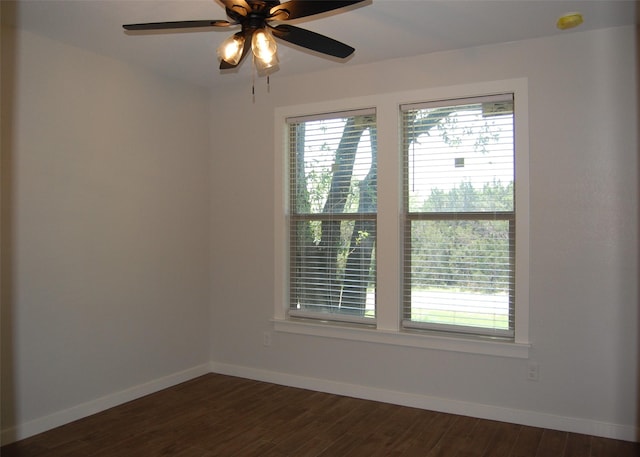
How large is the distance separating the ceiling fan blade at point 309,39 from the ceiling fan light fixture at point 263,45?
0.08 metres

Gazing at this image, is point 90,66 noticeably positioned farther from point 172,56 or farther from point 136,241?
point 136,241

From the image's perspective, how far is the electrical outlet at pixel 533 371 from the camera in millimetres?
3318

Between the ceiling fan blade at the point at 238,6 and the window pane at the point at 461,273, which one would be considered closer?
the ceiling fan blade at the point at 238,6

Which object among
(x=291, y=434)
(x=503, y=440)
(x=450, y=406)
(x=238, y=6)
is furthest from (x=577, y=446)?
(x=238, y=6)

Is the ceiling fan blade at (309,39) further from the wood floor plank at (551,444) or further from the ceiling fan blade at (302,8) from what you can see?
the wood floor plank at (551,444)

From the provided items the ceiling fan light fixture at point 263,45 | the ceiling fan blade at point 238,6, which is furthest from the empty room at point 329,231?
the ceiling fan blade at point 238,6

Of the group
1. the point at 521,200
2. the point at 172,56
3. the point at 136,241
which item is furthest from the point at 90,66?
the point at 521,200

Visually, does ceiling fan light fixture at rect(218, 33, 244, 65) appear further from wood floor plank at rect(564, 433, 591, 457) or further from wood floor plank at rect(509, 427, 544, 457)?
wood floor plank at rect(564, 433, 591, 457)

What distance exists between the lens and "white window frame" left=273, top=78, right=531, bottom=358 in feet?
11.0

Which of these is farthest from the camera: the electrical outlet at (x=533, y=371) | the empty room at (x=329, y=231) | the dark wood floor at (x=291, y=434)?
the electrical outlet at (x=533, y=371)

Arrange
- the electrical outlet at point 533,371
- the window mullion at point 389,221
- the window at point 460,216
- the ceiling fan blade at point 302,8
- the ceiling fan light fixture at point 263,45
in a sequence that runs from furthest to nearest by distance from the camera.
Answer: the window mullion at point 389,221, the window at point 460,216, the electrical outlet at point 533,371, the ceiling fan light fixture at point 263,45, the ceiling fan blade at point 302,8

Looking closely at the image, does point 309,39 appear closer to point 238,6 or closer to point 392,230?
point 238,6

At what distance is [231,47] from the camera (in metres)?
2.29

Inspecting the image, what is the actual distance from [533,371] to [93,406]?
10.1 ft
